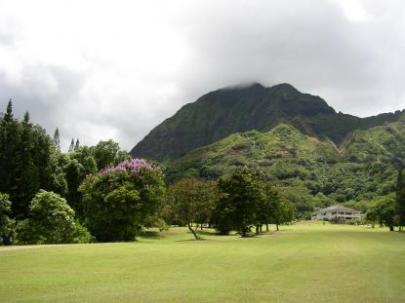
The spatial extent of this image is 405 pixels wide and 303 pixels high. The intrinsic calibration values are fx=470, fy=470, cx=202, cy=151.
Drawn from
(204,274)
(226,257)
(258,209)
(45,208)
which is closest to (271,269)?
(204,274)

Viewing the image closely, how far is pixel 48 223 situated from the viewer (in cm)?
5731

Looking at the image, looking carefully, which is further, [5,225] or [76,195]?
[76,195]

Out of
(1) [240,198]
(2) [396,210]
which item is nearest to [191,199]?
(1) [240,198]

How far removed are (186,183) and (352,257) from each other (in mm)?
40296

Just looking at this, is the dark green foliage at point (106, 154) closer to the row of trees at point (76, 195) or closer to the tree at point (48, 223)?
the row of trees at point (76, 195)

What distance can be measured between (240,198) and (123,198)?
26.6 m

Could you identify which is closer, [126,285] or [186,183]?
[126,285]

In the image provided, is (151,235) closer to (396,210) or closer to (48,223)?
(48,223)

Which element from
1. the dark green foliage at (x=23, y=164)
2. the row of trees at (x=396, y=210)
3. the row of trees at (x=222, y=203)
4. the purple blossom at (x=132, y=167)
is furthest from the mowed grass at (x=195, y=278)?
the row of trees at (x=396, y=210)

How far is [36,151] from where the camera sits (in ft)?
228

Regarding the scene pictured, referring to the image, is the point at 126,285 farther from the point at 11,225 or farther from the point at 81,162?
the point at 81,162

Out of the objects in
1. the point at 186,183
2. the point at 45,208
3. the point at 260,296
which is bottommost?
the point at 260,296

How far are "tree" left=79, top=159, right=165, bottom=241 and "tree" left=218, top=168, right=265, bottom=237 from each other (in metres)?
18.1

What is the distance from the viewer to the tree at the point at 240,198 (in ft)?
268
